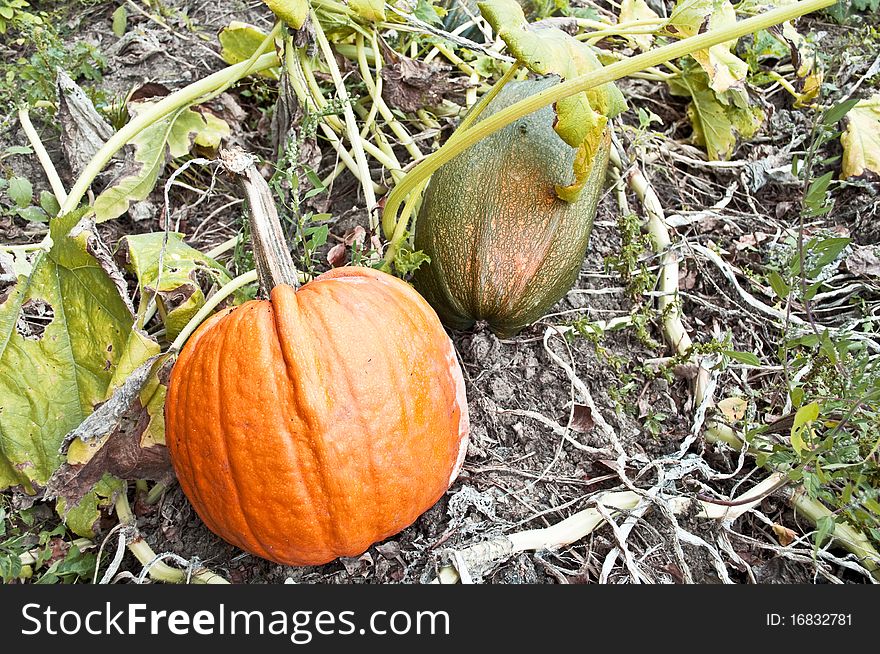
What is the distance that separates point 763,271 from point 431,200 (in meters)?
1.32

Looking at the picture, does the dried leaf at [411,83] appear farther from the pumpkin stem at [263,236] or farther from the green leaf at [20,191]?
the green leaf at [20,191]

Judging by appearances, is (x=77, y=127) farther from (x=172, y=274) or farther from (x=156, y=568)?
(x=156, y=568)

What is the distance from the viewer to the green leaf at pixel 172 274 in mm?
2061

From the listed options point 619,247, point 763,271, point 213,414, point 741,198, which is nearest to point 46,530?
point 213,414

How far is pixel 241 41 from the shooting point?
279 cm

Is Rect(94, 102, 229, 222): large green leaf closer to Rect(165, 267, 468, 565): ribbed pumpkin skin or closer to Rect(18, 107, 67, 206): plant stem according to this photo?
Rect(18, 107, 67, 206): plant stem

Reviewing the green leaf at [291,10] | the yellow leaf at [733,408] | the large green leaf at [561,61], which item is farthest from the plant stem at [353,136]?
the yellow leaf at [733,408]

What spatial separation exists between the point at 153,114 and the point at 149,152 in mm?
212

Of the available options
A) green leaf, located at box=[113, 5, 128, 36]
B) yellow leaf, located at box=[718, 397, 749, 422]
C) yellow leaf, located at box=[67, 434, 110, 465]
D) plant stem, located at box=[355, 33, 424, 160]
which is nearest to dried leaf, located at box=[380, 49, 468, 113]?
plant stem, located at box=[355, 33, 424, 160]

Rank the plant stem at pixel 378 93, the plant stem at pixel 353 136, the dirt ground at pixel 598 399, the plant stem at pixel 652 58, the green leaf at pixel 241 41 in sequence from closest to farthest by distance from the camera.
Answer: the plant stem at pixel 652 58 < the dirt ground at pixel 598 399 < the plant stem at pixel 353 136 < the plant stem at pixel 378 93 < the green leaf at pixel 241 41

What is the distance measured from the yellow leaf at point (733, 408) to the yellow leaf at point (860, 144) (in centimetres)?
120

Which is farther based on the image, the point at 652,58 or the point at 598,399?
the point at 598,399

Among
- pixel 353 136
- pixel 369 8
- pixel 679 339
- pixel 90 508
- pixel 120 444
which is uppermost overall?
pixel 369 8

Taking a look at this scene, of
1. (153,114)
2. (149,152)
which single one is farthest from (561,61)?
(149,152)
